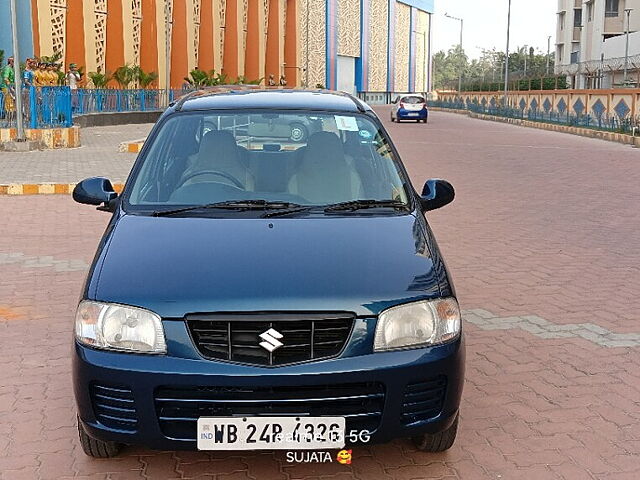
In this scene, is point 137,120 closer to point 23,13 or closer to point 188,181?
point 23,13

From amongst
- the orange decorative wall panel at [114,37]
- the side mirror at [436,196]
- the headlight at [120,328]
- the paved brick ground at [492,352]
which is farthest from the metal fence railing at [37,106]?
the headlight at [120,328]

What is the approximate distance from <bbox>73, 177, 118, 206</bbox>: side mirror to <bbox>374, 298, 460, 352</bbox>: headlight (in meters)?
1.95

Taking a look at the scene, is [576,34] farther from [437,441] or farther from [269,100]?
[437,441]

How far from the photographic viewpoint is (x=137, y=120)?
31.7 meters

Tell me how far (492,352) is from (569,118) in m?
31.4

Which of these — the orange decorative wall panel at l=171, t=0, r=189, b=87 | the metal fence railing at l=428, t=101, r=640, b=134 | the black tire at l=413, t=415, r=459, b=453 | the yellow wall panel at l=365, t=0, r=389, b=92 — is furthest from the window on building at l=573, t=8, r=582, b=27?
the black tire at l=413, t=415, r=459, b=453

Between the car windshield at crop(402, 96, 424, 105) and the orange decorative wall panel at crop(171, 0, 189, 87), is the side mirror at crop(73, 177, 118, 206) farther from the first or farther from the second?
the orange decorative wall panel at crop(171, 0, 189, 87)

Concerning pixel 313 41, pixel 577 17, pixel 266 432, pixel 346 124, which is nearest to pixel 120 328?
pixel 266 432

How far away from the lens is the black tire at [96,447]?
3.47m

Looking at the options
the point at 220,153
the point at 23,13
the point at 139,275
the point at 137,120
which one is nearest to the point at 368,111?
the point at 220,153

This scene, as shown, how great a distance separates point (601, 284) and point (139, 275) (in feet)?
15.9

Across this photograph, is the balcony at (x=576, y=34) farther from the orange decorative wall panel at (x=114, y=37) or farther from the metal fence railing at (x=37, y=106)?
the metal fence railing at (x=37, y=106)

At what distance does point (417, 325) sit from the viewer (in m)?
3.18

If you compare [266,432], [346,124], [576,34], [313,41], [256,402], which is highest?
[576,34]
